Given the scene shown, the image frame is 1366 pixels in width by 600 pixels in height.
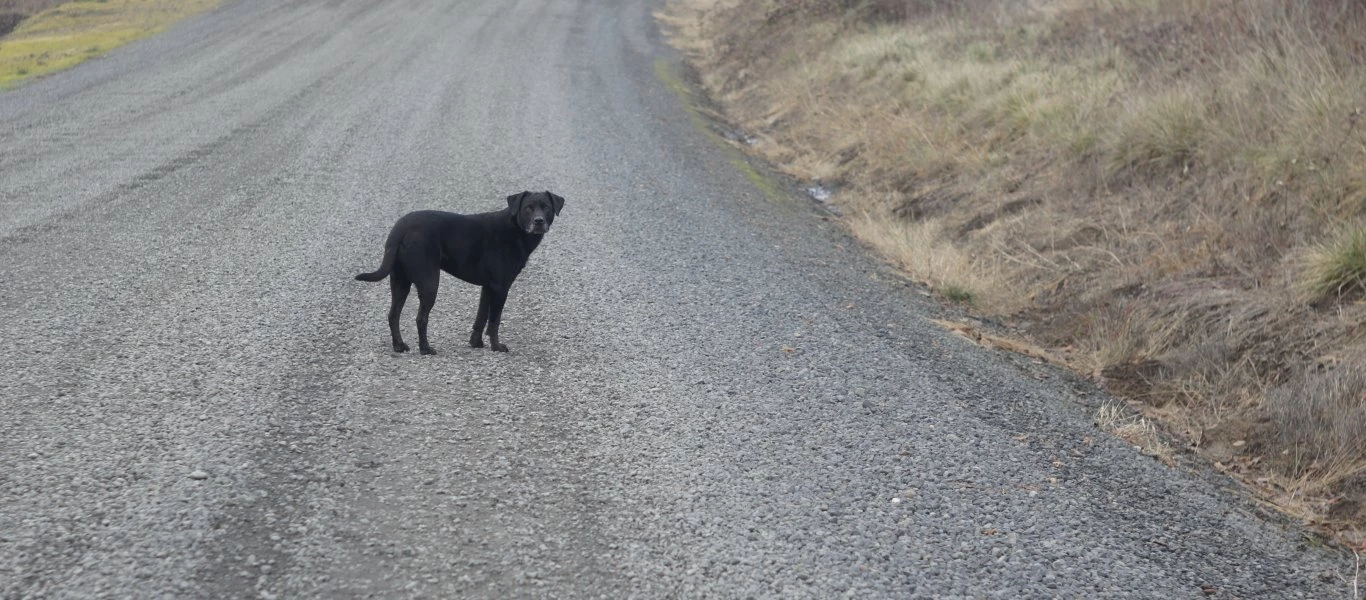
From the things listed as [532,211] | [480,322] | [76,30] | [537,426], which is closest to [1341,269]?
[532,211]

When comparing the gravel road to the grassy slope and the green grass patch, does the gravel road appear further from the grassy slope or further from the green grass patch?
the grassy slope

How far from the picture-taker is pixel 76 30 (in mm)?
22031

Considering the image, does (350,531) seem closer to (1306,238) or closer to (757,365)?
(757,365)

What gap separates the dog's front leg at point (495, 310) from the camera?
638cm

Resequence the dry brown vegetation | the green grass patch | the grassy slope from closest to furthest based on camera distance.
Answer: the dry brown vegetation → the green grass patch → the grassy slope

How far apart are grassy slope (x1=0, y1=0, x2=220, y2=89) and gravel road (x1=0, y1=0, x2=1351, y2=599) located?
802 centimetres

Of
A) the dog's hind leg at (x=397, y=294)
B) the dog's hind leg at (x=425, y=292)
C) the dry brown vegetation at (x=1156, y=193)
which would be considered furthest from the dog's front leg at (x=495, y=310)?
the dry brown vegetation at (x=1156, y=193)

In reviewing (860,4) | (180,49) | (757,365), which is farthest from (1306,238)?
(180,49)

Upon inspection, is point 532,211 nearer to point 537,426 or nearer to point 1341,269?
point 537,426

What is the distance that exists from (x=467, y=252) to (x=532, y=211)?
40 centimetres

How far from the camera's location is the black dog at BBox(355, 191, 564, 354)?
6094mm

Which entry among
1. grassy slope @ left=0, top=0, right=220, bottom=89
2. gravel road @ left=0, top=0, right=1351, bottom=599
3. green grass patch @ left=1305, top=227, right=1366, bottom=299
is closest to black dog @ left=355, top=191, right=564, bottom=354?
gravel road @ left=0, top=0, right=1351, bottom=599

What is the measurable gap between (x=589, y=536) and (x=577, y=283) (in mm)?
4033

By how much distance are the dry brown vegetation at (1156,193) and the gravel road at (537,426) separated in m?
0.65
